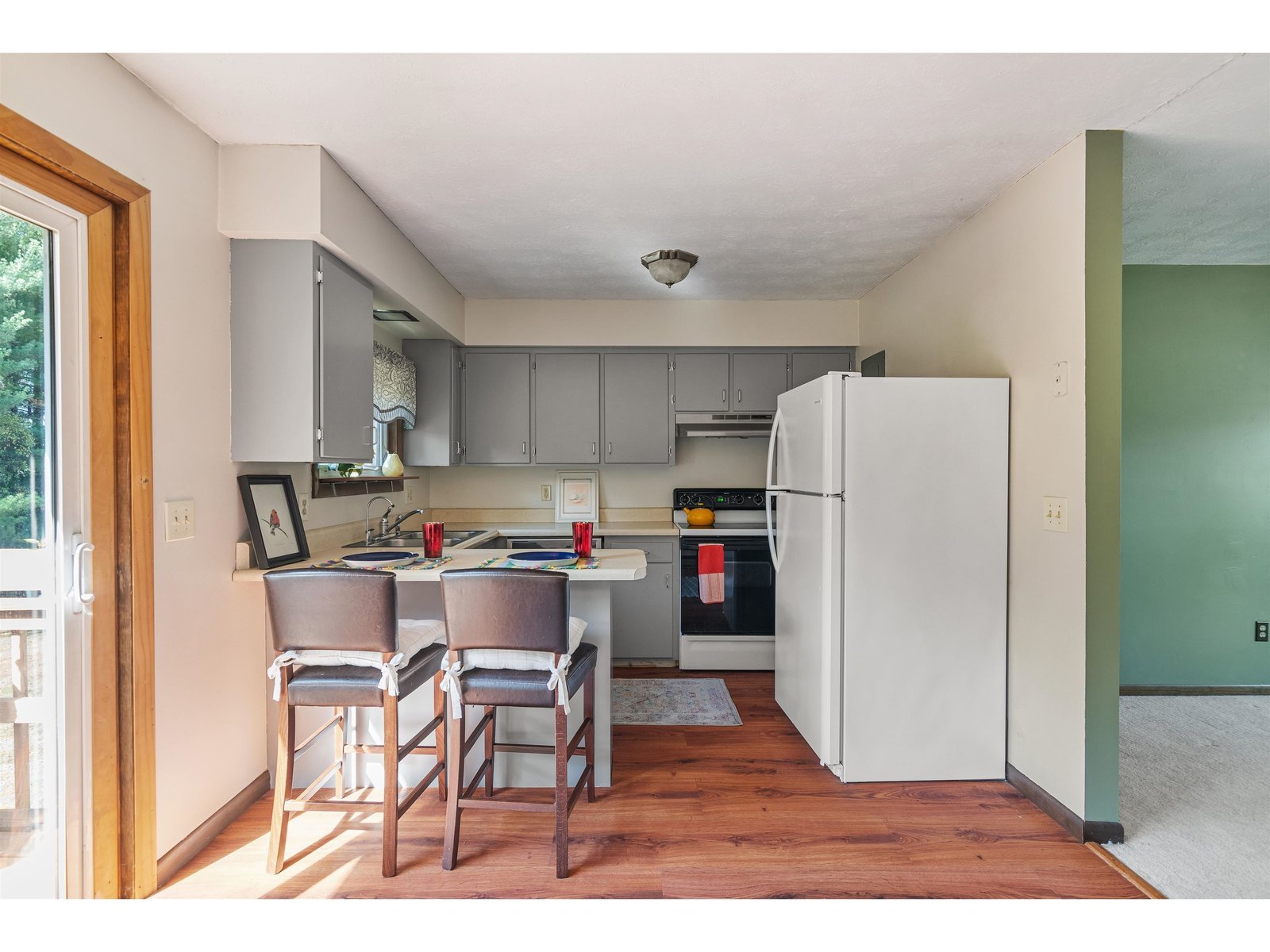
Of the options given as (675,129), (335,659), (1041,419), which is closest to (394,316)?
(675,129)

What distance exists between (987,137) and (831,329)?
2230 millimetres

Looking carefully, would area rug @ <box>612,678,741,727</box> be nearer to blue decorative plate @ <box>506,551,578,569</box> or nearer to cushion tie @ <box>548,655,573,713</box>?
blue decorative plate @ <box>506,551,578,569</box>

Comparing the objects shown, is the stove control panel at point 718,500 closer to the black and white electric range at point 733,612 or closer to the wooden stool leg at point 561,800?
the black and white electric range at point 733,612

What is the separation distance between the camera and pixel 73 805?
1.70 m

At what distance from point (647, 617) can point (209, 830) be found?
249 centimetres

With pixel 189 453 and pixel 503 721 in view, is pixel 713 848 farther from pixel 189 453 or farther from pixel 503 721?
pixel 189 453

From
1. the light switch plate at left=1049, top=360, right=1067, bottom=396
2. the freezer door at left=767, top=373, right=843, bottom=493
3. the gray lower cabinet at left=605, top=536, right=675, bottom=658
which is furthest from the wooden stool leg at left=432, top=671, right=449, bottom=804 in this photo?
the light switch plate at left=1049, top=360, right=1067, bottom=396

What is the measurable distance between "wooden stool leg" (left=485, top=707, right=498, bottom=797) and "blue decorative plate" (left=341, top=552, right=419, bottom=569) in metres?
0.65

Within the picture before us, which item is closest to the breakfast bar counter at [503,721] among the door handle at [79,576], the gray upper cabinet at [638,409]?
the door handle at [79,576]

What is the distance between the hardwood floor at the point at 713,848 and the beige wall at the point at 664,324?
2.75 meters

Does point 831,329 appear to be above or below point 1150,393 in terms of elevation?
above

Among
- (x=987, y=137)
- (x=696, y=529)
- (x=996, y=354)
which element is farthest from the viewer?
(x=696, y=529)
